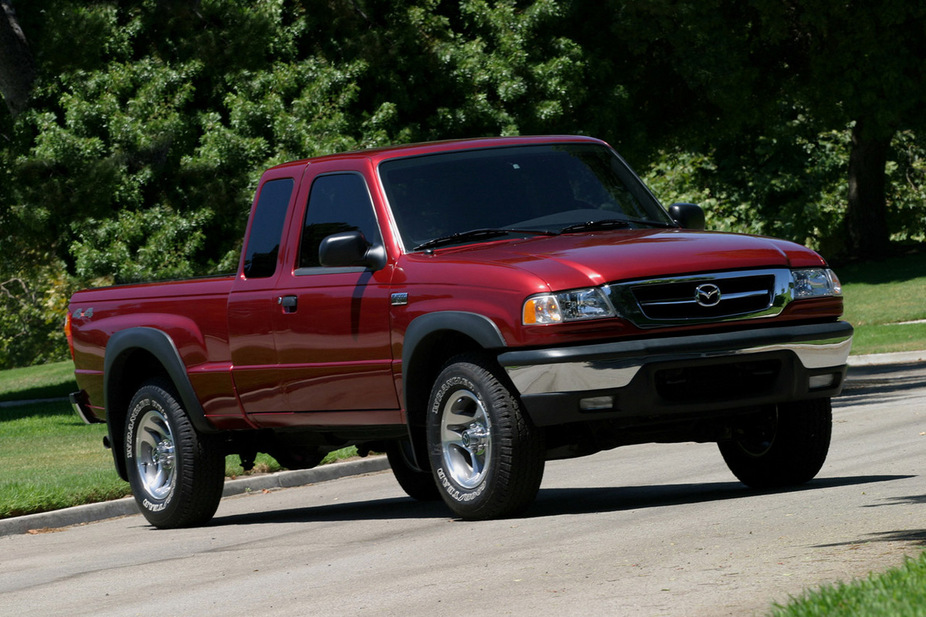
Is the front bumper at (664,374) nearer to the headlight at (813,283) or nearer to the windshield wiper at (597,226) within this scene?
the headlight at (813,283)

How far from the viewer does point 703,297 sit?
26.9 ft

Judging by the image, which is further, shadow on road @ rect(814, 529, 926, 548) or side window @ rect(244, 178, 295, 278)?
side window @ rect(244, 178, 295, 278)

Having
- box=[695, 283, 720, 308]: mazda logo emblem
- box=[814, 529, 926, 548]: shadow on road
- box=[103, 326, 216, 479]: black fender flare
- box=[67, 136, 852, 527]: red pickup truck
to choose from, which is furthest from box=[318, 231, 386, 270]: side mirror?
box=[814, 529, 926, 548]: shadow on road

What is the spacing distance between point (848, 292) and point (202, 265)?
1866 cm

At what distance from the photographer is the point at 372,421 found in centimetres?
913

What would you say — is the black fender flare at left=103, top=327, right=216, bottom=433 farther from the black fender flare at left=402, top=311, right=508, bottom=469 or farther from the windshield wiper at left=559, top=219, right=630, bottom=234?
the windshield wiper at left=559, top=219, right=630, bottom=234

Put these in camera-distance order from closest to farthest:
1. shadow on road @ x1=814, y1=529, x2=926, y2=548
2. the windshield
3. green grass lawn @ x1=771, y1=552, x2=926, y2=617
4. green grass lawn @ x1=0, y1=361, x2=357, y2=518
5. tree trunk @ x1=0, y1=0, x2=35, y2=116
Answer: green grass lawn @ x1=771, y1=552, x2=926, y2=617
shadow on road @ x1=814, y1=529, x2=926, y2=548
the windshield
green grass lawn @ x1=0, y1=361, x2=357, y2=518
tree trunk @ x1=0, y1=0, x2=35, y2=116

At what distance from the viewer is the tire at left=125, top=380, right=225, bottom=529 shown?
10.5 meters

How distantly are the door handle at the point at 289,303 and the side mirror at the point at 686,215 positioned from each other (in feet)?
7.80

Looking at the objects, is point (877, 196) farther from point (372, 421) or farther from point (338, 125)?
point (372, 421)

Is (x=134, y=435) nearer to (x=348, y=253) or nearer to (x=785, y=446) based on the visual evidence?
(x=348, y=253)

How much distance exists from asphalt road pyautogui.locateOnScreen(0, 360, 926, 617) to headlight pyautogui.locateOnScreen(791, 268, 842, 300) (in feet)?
3.67

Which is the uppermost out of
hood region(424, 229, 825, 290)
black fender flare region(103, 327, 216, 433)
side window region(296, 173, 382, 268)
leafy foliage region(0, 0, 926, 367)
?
leafy foliage region(0, 0, 926, 367)

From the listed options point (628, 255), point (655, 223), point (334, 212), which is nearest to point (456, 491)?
point (628, 255)
